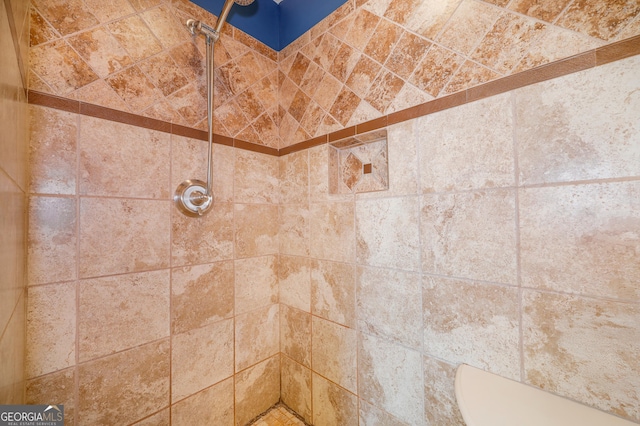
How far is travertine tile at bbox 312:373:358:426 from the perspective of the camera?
3.39 feet

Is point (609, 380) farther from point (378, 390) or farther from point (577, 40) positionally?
point (577, 40)

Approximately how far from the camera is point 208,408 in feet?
3.42

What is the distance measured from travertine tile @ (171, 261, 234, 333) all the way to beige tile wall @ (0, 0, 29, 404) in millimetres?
399

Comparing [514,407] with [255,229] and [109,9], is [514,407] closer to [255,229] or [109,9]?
[255,229]

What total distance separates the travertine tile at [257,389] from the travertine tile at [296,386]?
0.04 m

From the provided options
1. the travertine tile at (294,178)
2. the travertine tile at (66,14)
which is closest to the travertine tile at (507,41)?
the travertine tile at (294,178)

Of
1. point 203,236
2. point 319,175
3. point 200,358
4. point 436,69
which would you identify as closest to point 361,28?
point 436,69

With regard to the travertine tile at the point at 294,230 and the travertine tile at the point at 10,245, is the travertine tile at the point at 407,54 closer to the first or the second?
the travertine tile at the point at 294,230

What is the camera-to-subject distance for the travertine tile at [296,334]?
1.21 m

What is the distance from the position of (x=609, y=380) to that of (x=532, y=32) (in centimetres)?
91

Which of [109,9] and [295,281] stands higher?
[109,9]

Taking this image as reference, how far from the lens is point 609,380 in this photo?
1.81ft

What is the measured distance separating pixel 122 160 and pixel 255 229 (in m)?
0.61

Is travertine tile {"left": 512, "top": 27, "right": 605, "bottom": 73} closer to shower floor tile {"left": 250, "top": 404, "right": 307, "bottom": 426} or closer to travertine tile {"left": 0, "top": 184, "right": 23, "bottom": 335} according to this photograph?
travertine tile {"left": 0, "top": 184, "right": 23, "bottom": 335}
